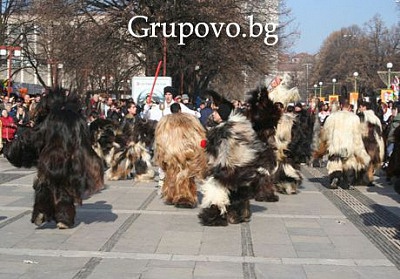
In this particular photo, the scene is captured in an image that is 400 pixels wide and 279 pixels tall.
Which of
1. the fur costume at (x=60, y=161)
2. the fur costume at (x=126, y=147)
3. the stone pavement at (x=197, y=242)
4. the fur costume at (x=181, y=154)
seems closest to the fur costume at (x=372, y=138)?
the stone pavement at (x=197, y=242)

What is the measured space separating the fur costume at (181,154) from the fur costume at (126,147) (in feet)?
11.3

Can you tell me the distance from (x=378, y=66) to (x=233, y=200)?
74.1m

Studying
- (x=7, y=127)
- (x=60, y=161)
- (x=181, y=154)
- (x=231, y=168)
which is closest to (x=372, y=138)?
(x=181, y=154)

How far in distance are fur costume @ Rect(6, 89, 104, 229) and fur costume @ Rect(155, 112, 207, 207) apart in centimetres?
207

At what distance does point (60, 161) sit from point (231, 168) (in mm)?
2203

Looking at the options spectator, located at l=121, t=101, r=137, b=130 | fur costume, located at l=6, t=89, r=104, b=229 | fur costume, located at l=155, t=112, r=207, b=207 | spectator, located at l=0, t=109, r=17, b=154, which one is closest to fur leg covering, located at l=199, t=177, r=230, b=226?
fur costume, located at l=155, t=112, r=207, b=207

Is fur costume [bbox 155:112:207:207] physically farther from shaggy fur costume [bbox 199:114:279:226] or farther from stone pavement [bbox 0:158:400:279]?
shaggy fur costume [bbox 199:114:279:226]

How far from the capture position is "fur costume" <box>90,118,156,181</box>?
14.1 meters

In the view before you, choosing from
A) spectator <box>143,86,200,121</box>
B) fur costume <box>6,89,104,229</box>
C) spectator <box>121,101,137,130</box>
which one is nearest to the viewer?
fur costume <box>6,89,104,229</box>

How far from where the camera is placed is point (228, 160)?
879 cm

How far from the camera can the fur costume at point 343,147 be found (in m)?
12.8

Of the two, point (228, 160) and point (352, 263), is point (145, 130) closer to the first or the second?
point (228, 160)

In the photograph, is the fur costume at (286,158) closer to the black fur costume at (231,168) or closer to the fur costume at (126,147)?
the fur costume at (126,147)

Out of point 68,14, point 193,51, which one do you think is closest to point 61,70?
point 68,14
